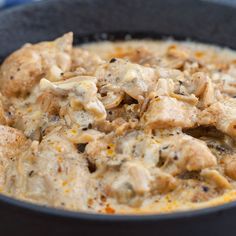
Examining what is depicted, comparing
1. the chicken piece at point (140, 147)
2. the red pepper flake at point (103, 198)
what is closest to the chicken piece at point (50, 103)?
the chicken piece at point (140, 147)

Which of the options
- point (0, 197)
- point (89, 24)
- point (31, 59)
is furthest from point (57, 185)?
point (89, 24)

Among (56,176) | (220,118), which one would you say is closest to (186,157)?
(220,118)

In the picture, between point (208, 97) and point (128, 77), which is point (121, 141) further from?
point (208, 97)

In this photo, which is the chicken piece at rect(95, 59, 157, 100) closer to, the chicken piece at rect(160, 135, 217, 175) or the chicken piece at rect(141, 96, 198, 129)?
the chicken piece at rect(141, 96, 198, 129)

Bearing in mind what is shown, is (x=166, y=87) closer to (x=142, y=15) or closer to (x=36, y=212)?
(x=36, y=212)

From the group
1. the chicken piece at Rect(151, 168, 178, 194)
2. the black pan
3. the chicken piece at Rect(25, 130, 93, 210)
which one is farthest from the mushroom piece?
the black pan

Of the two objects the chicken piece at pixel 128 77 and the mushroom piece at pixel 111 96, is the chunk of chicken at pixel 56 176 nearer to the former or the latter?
the mushroom piece at pixel 111 96
